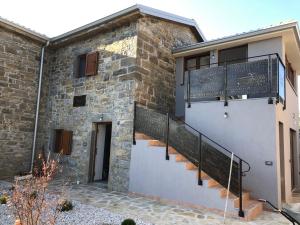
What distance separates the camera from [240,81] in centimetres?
729

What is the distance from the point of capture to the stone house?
22.5ft

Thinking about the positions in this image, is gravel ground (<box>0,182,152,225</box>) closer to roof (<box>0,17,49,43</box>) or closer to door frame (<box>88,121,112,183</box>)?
door frame (<box>88,121,112,183</box>)

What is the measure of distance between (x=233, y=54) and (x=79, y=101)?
5879 mm

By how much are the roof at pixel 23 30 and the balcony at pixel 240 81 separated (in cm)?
633

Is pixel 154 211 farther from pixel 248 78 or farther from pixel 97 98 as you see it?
pixel 97 98

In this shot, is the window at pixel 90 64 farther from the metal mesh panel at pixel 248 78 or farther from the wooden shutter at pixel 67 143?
the metal mesh panel at pixel 248 78

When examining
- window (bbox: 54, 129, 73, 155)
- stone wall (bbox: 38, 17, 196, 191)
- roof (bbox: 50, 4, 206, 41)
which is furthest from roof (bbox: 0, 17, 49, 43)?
window (bbox: 54, 129, 73, 155)

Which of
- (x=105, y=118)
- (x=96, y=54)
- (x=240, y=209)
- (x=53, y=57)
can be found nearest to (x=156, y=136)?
(x=105, y=118)

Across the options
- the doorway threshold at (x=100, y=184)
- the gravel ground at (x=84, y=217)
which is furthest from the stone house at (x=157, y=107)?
the gravel ground at (x=84, y=217)

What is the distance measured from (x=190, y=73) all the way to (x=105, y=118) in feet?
10.5

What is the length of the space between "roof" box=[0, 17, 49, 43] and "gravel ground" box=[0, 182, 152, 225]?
6.58 m

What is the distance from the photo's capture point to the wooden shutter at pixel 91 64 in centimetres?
953

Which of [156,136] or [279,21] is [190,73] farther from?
[279,21]

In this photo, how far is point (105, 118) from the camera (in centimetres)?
888
